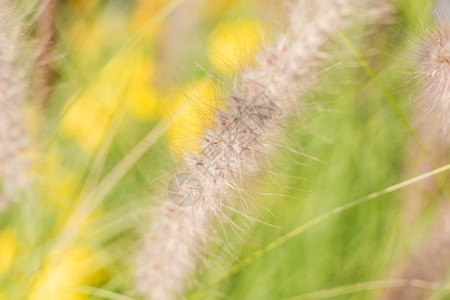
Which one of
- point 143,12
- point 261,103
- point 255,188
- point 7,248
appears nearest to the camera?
point 261,103

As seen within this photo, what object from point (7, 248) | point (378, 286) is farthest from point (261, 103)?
point (7, 248)

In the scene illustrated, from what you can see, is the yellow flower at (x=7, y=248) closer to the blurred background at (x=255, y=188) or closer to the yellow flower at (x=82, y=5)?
the blurred background at (x=255, y=188)

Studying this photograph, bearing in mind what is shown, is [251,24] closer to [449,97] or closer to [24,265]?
Result: [449,97]

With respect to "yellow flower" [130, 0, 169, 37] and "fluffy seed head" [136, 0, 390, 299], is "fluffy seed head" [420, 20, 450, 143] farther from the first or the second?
"yellow flower" [130, 0, 169, 37]

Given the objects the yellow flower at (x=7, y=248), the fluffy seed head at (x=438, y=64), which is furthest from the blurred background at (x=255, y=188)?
the fluffy seed head at (x=438, y=64)

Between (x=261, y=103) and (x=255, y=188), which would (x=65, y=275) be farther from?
(x=261, y=103)

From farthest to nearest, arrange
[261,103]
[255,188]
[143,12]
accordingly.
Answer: [143,12] → [255,188] → [261,103]

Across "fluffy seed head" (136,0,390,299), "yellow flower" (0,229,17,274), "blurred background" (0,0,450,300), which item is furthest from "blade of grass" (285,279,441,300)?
"yellow flower" (0,229,17,274)
